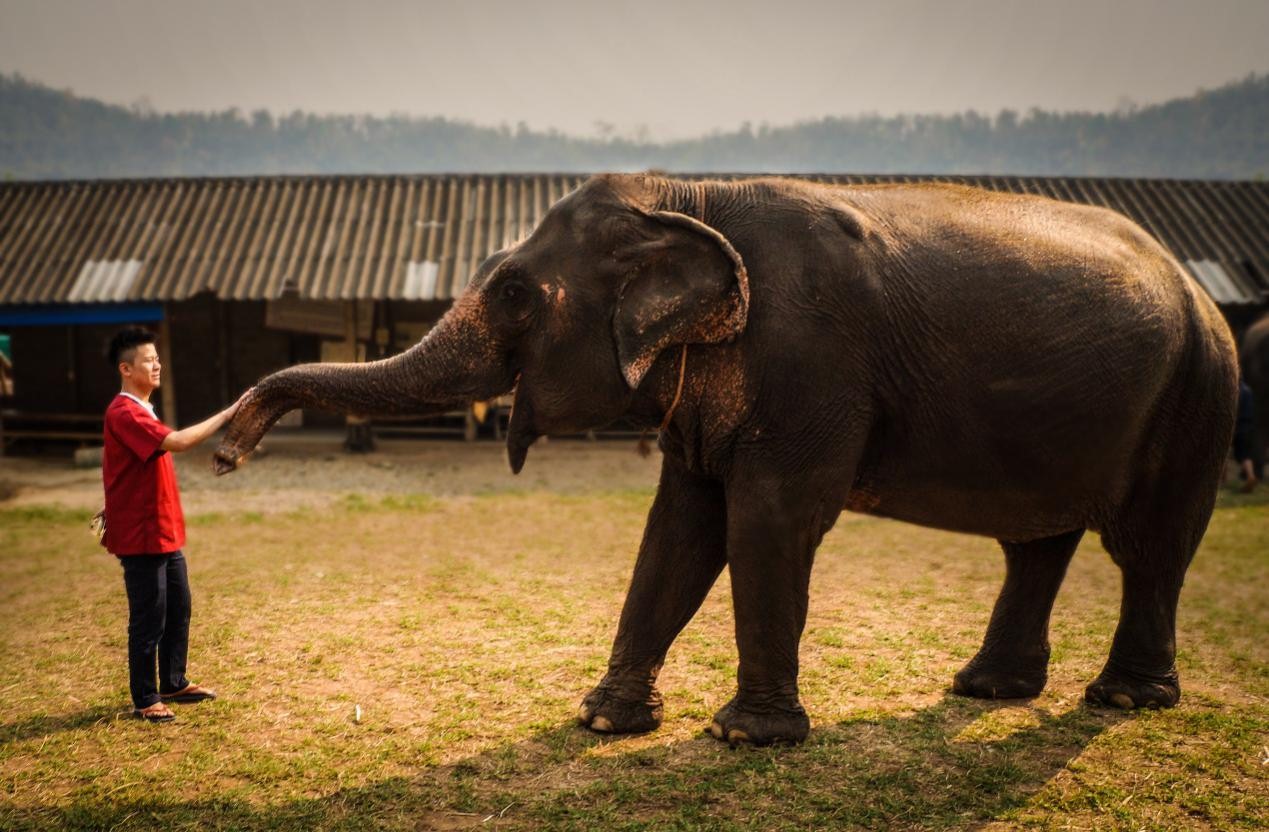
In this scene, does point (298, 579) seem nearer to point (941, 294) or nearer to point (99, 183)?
point (941, 294)

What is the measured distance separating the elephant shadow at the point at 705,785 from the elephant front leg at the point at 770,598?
0.13 meters

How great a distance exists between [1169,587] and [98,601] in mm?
7059

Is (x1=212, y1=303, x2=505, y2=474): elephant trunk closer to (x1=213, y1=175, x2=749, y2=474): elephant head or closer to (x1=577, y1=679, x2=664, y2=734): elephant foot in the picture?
(x1=213, y1=175, x2=749, y2=474): elephant head

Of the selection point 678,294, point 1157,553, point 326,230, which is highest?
point 326,230

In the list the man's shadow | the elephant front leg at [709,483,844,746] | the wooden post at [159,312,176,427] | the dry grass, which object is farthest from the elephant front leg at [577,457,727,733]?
the wooden post at [159,312,176,427]

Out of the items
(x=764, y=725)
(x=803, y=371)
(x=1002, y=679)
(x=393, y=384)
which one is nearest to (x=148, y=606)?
(x=393, y=384)

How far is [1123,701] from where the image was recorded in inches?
215

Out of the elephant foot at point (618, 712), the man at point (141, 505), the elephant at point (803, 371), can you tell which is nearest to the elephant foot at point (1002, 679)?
the elephant at point (803, 371)

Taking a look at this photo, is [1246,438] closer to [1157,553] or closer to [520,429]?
[1157,553]

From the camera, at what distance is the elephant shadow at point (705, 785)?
4.26 meters

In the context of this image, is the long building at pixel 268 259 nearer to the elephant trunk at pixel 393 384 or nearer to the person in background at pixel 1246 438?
the person in background at pixel 1246 438

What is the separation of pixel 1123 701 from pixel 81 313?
16376 mm

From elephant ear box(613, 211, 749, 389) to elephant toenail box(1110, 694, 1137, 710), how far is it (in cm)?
275

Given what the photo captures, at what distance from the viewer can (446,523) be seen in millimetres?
11516
